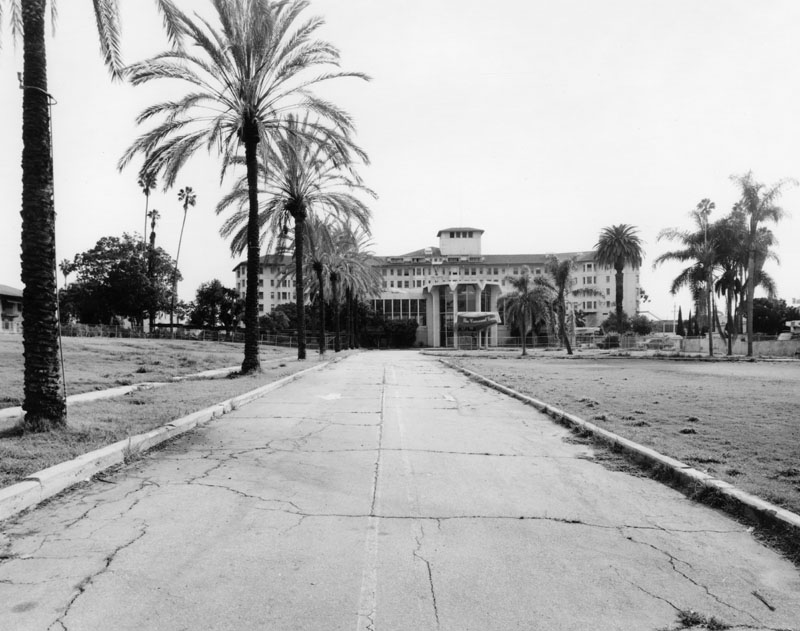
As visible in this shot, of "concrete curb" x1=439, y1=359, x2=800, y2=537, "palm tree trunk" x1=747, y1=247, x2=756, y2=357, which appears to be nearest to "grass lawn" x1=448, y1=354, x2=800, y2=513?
"concrete curb" x1=439, y1=359, x2=800, y2=537

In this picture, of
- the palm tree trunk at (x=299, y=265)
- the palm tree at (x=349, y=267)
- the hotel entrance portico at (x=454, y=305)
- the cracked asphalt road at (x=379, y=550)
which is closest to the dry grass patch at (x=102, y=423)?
the cracked asphalt road at (x=379, y=550)

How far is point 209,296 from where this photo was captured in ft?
282

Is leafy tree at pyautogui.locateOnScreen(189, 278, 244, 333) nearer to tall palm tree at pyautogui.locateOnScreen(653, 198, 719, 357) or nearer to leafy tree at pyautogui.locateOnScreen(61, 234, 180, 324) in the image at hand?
leafy tree at pyautogui.locateOnScreen(61, 234, 180, 324)

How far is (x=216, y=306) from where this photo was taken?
86625 millimetres

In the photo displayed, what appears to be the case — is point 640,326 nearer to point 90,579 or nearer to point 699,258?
point 699,258

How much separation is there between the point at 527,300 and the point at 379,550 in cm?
5381

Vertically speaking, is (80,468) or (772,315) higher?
(772,315)

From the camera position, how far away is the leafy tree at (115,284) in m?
64.4

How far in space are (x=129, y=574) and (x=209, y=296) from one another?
8576cm

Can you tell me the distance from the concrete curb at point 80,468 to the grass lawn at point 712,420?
6641 millimetres

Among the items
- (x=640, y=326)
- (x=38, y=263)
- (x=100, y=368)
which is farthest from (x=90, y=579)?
(x=640, y=326)

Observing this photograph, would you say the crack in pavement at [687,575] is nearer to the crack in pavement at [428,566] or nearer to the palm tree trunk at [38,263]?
the crack in pavement at [428,566]

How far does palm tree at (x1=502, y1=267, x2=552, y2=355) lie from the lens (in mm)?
56656

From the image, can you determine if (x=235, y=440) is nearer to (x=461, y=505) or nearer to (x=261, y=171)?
(x=461, y=505)
